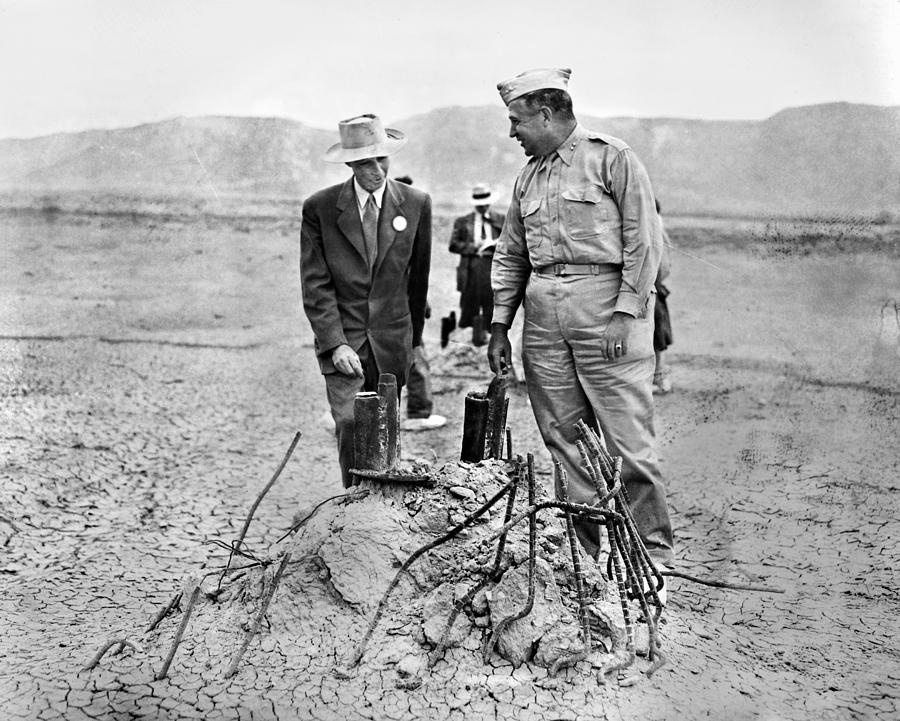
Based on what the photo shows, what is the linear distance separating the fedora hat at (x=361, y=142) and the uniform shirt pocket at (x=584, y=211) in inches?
39.3

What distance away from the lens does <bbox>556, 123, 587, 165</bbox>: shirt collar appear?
3461 millimetres

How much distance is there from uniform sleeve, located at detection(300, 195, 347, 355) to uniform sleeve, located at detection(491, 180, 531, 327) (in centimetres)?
76

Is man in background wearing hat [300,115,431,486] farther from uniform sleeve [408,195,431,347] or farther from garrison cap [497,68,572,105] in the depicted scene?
garrison cap [497,68,572,105]

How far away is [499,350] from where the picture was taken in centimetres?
375

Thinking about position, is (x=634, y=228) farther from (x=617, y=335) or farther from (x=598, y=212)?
(x=617, y=335)

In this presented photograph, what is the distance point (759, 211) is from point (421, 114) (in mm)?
4468

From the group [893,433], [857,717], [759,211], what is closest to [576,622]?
[857,717]

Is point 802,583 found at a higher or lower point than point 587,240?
lower

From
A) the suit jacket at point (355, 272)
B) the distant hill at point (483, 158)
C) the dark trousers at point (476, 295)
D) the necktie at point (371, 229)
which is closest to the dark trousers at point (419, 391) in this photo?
the dark trousers at point (476, 295)

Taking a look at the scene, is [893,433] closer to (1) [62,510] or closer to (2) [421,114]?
(1) [62,510]

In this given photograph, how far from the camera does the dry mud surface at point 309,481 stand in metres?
2.87

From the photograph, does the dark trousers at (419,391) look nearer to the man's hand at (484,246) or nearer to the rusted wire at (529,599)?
the man's hand at (484,246)

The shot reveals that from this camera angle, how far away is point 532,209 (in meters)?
3.53

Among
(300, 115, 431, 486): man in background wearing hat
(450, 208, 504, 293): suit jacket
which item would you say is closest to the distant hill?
(450, 208, 504, 293): suit jacket
